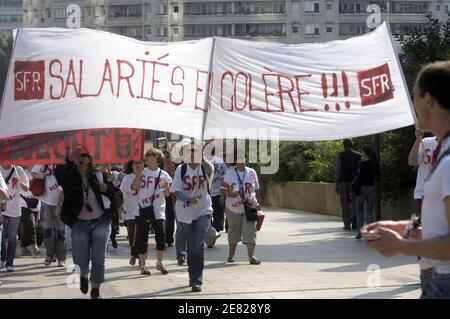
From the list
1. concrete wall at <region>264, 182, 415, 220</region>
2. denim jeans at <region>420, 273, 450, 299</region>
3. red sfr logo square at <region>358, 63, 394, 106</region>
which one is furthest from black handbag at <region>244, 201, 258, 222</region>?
denim jeans at <region>420, 273, 450, 299</region>

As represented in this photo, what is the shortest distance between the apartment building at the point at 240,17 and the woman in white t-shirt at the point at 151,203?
74118 mm

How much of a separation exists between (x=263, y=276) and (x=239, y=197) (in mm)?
2160

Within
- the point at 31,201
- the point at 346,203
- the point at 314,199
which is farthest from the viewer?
the point at 314,199

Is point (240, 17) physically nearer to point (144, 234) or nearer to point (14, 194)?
point (14, 194)

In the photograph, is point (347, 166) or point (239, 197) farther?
point (347, 166)

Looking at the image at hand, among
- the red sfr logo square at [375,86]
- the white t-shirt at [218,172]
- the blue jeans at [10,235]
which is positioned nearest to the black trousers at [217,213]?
the white t-shirt at [218,172]

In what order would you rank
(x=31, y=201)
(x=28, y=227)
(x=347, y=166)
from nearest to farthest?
(x=31, y=201) → (x=28, y=227) → (x=347, y=166)

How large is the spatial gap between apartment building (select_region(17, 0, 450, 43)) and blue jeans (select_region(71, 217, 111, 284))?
76.9m

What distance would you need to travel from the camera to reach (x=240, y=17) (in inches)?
3455

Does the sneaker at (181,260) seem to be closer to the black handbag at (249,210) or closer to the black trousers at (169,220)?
the black handbag at (249,210)

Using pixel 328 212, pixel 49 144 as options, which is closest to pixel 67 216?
pixel 49 144

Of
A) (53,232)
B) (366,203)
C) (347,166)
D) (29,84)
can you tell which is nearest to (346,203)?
(347,166)
